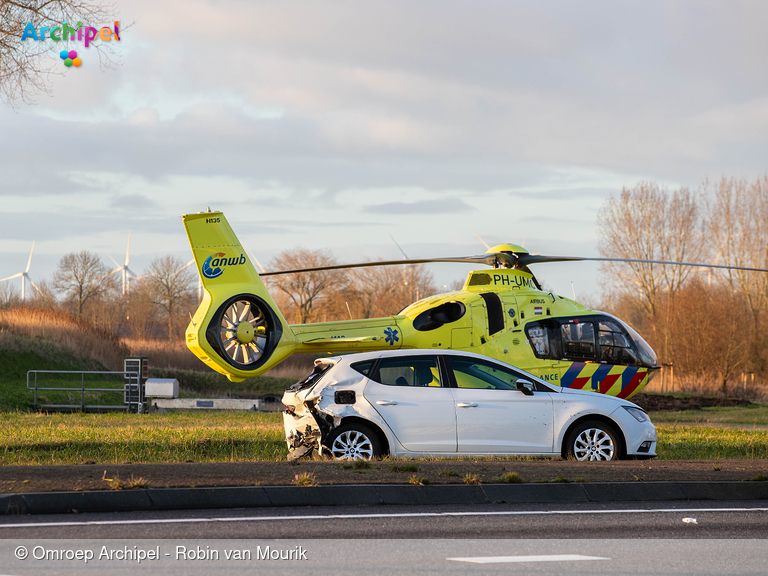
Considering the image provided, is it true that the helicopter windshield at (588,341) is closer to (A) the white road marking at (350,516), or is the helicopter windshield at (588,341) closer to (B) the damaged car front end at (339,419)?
(B) the damaged car front end at (339,419)

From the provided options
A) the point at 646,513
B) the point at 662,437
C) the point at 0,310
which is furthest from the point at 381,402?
the point at 0,310

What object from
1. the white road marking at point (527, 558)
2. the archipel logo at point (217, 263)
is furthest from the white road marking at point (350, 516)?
the archipel logo at point (217, 263)

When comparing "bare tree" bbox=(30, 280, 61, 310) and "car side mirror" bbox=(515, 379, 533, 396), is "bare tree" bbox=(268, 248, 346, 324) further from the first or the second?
"car side mirror" bbox=(515, 379, 533, 396)

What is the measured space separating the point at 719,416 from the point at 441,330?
794 inches

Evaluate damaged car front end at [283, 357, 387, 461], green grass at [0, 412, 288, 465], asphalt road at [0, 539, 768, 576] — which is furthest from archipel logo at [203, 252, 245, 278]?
asphalt road at [0, 539, 768, 576]

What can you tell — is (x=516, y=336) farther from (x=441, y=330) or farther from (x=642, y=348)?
(x=642, y=348)

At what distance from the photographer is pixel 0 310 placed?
43.7m

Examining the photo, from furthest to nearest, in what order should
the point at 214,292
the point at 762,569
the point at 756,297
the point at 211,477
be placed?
the point at 756,297 → the point at 214,292 → the point at 211,477 → the point at 762,569

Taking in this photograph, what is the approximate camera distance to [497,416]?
419 inches

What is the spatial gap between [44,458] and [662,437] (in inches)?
463

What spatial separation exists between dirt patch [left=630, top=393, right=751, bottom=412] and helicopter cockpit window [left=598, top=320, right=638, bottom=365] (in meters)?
21.5

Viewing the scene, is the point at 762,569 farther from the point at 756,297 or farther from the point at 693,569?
the point at 756,297

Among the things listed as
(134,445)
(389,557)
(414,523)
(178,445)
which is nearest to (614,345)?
(178,445)

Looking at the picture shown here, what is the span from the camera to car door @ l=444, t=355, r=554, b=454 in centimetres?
1057
